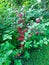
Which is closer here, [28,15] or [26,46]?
[26,46]

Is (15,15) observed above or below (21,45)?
above

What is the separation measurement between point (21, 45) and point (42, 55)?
1.81 feet

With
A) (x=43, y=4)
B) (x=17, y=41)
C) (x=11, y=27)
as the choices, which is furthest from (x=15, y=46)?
(x=43, y=4)

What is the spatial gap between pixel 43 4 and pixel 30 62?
2206 mm

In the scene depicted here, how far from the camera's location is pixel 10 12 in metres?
4.21

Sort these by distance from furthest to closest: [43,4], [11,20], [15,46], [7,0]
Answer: [7,0], [43,4], [11,20], [15,46]

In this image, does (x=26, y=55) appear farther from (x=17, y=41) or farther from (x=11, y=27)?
(x=11, y=27)

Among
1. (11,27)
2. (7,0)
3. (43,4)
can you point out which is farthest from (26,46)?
(7,0)

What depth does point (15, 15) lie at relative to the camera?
4242 millimetres

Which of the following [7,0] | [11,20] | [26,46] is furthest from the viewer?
[7,0]

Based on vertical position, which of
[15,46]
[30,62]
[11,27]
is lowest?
[30,62]

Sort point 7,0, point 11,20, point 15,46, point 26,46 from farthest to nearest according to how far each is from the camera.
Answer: point 7,0
point 11,20
point 15,46
point 26,46

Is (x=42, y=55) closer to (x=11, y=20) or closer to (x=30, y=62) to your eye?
(x=30, y=62)

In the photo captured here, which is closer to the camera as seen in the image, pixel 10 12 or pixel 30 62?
pixel 30 62
